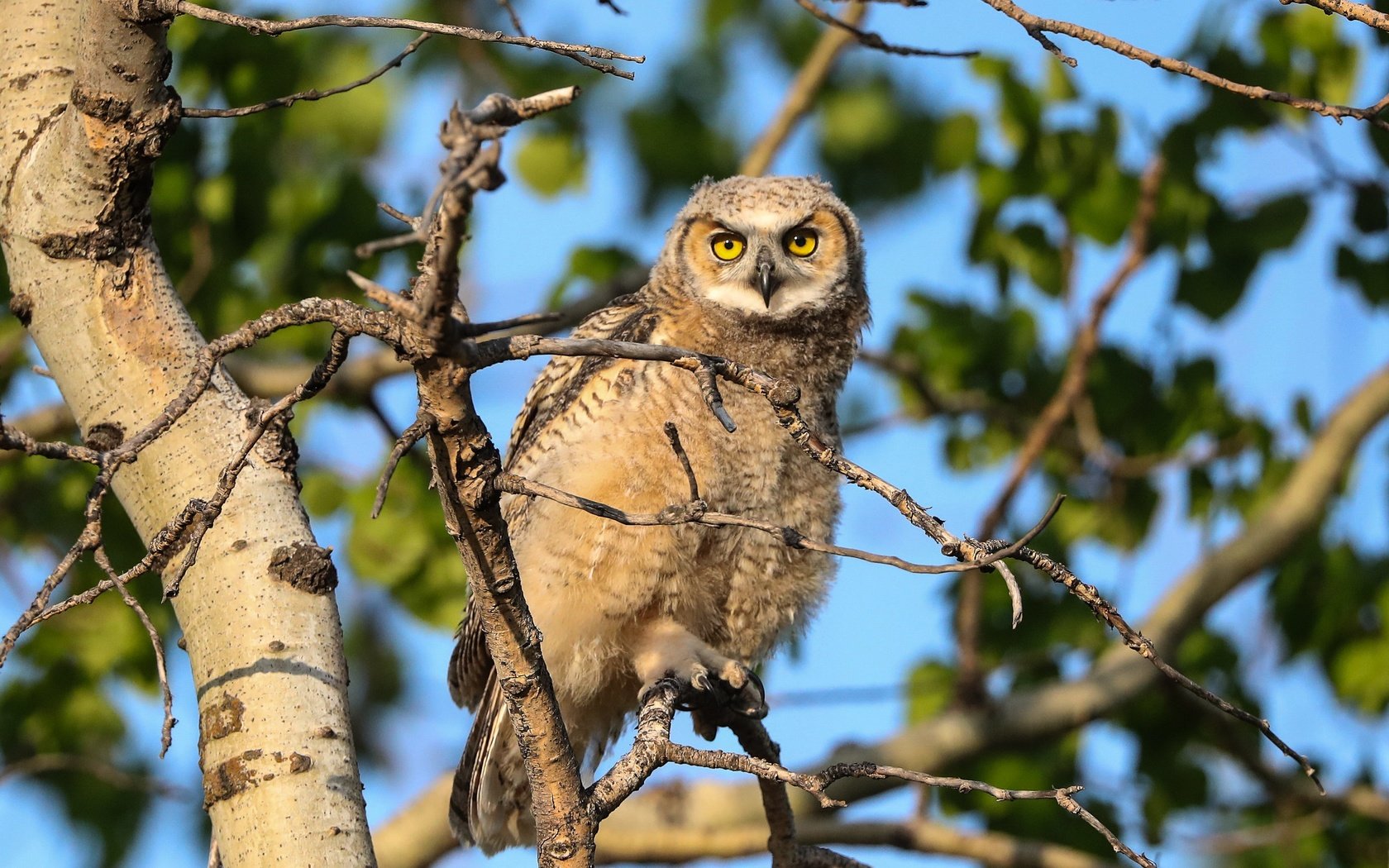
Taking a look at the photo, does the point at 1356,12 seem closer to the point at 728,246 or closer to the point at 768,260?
the point at 768,260

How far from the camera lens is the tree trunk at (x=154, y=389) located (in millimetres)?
2217

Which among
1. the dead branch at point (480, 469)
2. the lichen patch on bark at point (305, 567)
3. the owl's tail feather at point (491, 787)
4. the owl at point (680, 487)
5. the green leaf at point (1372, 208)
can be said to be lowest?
the dead branch at point (480, 469)

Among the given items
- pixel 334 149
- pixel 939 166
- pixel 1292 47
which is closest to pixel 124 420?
pixel 939 166

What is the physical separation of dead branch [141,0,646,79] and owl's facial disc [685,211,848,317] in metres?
1.78

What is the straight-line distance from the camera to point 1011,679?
6.29 meters

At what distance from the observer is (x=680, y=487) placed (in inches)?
139

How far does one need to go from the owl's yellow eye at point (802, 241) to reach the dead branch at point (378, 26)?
2046 mm

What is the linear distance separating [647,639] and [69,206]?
1965 mm

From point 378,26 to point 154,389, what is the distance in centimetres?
75

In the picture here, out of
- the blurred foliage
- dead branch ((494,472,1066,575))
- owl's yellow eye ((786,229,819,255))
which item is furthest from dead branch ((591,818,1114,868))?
dead branch ((494,472,1066,575))

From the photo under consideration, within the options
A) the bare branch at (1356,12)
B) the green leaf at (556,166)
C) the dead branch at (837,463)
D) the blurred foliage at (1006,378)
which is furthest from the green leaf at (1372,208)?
the dead branch at (837,463)

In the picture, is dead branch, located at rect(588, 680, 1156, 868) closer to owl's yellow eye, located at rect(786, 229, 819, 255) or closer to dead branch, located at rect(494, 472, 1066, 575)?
dead branch, located at rect(494, 472, 1066, 575)

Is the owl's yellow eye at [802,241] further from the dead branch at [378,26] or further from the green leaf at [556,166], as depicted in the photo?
the dead branch at [378,26]

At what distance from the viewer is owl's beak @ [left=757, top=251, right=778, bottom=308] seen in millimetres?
3980
